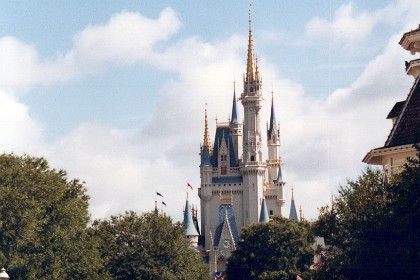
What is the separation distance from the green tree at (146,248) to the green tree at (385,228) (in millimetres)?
44834

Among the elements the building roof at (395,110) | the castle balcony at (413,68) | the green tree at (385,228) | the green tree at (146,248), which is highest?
the green tree at (146,248)

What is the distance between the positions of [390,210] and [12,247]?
1266 inches

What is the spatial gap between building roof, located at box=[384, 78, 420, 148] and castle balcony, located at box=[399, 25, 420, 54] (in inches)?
52.9

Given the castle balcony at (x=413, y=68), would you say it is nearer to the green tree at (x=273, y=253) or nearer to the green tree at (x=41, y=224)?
the green tree at (x=41, y=224)

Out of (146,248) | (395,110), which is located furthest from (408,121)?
(146,248)

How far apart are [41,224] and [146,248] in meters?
30.2

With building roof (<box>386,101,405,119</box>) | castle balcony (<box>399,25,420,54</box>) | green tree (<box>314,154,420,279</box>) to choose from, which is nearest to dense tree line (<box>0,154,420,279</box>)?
green tree (<box>314,154,420,279</box>)

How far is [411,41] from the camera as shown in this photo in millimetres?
54312

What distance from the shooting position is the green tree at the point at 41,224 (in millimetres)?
78431

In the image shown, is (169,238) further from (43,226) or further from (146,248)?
(43,226)

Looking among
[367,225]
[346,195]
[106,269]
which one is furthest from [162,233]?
[367,225]

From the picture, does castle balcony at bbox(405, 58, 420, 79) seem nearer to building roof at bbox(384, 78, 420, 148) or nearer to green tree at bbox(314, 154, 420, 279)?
building roof at bbox(384, 78, 420, 148)

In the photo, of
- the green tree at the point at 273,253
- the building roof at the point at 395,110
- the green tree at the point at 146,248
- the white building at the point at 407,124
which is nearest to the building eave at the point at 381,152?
the white building at the point at 407,124

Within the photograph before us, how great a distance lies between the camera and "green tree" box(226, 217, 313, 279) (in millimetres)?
152250
